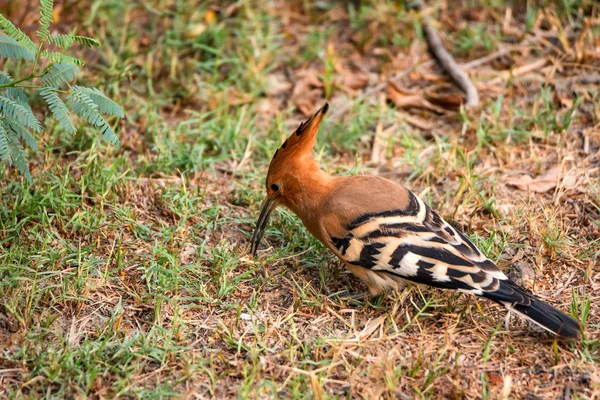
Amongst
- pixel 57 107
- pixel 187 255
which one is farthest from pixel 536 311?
pixel 57 107

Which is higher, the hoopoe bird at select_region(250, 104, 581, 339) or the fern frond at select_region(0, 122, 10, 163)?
the fern frond at select_region(0, 122, 10, 163)

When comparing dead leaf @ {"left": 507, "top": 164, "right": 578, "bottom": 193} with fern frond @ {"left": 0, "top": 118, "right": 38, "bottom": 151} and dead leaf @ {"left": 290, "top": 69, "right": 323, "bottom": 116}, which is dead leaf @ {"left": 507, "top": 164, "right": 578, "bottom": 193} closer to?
dead leaf @ {"left": 290, "top": 69, "right": 323, "bottom": 116}

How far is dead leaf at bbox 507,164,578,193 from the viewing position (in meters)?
4.17

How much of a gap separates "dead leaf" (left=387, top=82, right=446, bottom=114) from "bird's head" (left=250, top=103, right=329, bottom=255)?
1491 mm

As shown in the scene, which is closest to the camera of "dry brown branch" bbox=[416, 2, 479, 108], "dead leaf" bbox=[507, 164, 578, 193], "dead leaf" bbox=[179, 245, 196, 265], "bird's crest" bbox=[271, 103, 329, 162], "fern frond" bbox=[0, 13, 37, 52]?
"fern frond" bbox=[0, 13, 37, 52]

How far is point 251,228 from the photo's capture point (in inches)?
156

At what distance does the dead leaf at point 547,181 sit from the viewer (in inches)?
164

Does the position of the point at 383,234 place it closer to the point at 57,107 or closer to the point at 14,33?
the point at 57,107

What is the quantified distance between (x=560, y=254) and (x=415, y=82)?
1948 millimetres

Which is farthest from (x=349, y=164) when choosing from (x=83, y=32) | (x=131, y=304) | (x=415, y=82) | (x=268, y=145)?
(x=83, y=32)

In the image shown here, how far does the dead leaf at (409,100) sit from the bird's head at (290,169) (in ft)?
4.89

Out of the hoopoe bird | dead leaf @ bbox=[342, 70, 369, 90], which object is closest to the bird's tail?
the hoopoe bird

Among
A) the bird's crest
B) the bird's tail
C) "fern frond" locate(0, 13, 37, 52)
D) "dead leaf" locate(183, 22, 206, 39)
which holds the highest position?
"fern frond" locate(0, 13, 37, 52)

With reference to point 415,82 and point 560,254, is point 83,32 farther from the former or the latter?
point 560,254
